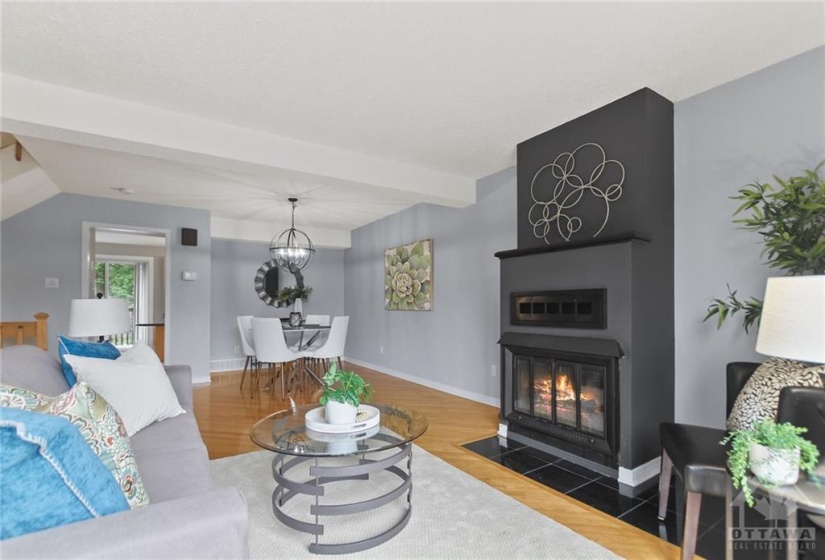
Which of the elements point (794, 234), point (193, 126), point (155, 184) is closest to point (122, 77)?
point (193, 126)

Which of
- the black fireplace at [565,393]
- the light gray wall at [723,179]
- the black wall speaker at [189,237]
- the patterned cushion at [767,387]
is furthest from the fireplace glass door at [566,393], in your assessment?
the black wall speaker at [189,237]

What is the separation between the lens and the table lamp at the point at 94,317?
2.79 metres

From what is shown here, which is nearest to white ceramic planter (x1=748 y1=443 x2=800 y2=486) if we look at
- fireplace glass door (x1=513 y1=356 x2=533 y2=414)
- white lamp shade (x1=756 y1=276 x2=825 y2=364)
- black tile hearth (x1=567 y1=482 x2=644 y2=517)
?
white lamp shade (x1=756 y1=276 x2=825 y2=364)

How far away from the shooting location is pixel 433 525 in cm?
203

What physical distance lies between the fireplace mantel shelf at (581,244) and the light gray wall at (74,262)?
441 cm

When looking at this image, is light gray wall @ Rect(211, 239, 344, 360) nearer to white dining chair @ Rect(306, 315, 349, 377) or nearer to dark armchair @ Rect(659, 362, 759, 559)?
white dining chair @ Rect(306, 315, 349, 377)

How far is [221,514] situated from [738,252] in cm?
307

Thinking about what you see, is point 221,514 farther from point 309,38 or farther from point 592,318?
point 592,318

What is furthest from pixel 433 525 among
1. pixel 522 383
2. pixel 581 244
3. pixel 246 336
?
pixel 246 336

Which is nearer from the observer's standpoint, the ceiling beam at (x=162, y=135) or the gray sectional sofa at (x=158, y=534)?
the gray sectional sofa at (x=158, y=534)

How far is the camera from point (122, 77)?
8.09ft

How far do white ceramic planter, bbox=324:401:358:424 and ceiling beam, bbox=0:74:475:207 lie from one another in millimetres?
2167

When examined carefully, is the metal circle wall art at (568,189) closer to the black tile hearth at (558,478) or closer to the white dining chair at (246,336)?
the black tile hearth at (558,478)

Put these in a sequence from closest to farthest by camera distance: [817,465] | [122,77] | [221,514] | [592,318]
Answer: [221,514], [817,465], [122,77], [592,318]
